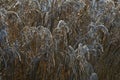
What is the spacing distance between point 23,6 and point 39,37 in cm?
41

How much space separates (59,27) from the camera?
255 cm

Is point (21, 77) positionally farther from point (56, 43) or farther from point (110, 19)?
point (110, 19)

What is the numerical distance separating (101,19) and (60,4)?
12.7 inches

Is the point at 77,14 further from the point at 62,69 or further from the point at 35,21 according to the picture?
the point at 62,69

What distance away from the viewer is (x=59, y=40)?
2.58 metres

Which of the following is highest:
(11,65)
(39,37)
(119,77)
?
(39,37)

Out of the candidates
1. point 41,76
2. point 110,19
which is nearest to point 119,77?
point 110,19

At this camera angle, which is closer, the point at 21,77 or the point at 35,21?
the point at 21,77

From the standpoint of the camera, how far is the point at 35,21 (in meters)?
2.76

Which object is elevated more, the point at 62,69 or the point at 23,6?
the point at 23,6

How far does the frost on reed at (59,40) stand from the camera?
8.06 ft

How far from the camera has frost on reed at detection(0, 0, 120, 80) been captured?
2.46 metres

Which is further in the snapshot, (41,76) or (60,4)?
(60,4)

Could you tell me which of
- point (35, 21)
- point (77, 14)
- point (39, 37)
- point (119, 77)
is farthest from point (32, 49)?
point (119, 77)
